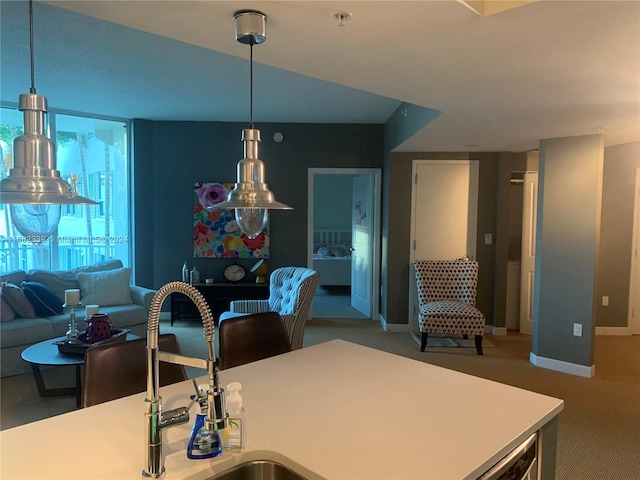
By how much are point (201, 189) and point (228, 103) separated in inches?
57.9

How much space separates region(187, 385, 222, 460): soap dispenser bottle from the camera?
4.19ft

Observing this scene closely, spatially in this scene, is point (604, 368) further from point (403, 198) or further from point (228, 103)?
point (228, 103)

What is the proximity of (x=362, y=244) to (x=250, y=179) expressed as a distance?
521cm

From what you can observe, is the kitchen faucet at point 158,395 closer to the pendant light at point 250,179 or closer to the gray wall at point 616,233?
the pendant light at point 250,179

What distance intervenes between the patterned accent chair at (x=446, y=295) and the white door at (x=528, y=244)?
0.72m

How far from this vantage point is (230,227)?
6.39m

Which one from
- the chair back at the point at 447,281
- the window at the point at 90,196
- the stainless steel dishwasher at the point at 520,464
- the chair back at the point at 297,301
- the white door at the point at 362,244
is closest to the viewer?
the stainless steel dishwasher at the point at 520,464

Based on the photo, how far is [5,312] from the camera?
14.1ft

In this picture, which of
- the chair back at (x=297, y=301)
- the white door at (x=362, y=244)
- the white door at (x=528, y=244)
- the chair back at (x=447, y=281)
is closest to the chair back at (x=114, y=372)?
the chair back at (x=297, y=301)

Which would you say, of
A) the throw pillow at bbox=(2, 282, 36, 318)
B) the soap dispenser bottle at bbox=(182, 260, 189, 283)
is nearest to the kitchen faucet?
the throw pillow at bbox=(2, 282, 36, 318)

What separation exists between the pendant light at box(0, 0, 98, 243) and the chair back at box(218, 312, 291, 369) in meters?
1.20

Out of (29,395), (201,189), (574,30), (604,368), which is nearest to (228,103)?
(201,189)

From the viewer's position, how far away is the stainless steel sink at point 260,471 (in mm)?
1291

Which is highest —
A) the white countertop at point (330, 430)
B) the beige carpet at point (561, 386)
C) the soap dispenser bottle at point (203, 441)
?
the soap dispenser bottle at point (203, 441)
